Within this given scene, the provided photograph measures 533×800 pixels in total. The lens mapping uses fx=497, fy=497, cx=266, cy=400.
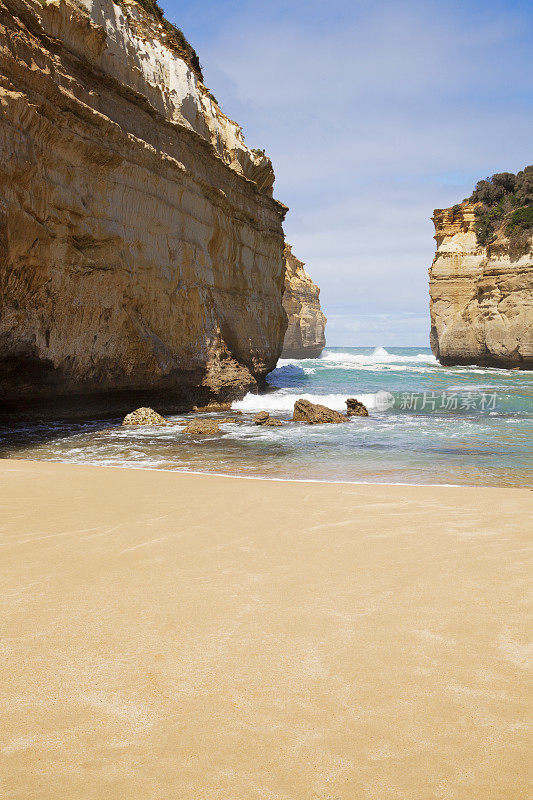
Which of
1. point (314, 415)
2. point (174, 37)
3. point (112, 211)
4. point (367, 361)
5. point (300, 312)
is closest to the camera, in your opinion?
point (112, 211)

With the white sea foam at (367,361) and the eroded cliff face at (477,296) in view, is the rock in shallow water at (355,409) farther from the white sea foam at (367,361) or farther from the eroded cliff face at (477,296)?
the white sea foam at (367,361)

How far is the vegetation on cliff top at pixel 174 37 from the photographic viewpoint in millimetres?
17594

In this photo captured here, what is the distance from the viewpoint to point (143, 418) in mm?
14531

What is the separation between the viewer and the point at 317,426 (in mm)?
14086

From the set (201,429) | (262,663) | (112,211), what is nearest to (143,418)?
(201,429)

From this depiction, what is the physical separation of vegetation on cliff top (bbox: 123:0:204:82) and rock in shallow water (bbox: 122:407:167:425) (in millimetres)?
12988

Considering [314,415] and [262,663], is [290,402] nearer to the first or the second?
[314,415]

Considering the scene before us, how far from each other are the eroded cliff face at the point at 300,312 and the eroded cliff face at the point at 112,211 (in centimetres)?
4347

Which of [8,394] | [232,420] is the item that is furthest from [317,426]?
[8,394]

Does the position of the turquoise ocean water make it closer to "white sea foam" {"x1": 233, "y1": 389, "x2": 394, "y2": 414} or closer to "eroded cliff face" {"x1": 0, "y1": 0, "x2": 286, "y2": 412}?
"white sea foam" {"x1": 233, "y1": 389, "x2": 394, "y2": 414}

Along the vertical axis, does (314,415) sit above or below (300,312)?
below

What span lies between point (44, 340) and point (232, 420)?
5.93 meters

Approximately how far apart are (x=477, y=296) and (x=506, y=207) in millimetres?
7306

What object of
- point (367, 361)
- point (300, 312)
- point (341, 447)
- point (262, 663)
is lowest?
point (341, 447)
